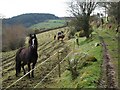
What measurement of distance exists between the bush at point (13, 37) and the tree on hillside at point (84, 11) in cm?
980

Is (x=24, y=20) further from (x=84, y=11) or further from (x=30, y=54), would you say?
(x=30, y=54)

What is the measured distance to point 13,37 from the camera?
1863 inches

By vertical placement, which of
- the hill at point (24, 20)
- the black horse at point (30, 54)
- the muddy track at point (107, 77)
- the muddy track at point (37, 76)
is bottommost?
the muddy track at point (37, 76)

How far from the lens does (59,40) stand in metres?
43.8

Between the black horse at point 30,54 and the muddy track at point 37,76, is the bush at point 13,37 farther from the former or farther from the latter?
the black horse at point 30,54

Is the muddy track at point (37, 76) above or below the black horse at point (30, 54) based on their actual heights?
below

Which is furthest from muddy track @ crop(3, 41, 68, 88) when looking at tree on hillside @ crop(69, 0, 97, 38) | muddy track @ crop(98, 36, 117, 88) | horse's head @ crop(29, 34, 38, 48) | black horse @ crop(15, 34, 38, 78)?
tree on hillside @ crop(69, 0, 97, 38)

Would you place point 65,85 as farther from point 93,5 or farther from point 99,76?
point 93,5

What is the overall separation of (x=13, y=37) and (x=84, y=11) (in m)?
13.3

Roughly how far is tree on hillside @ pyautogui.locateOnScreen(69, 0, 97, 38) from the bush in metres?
9.80

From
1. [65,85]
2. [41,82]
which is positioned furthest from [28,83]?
[65,85]

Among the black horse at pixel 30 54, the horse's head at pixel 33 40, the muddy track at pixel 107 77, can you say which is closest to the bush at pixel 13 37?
the black horse at pixel 30 54

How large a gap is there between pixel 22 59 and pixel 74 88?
246 inches

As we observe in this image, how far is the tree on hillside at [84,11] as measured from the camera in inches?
1576
